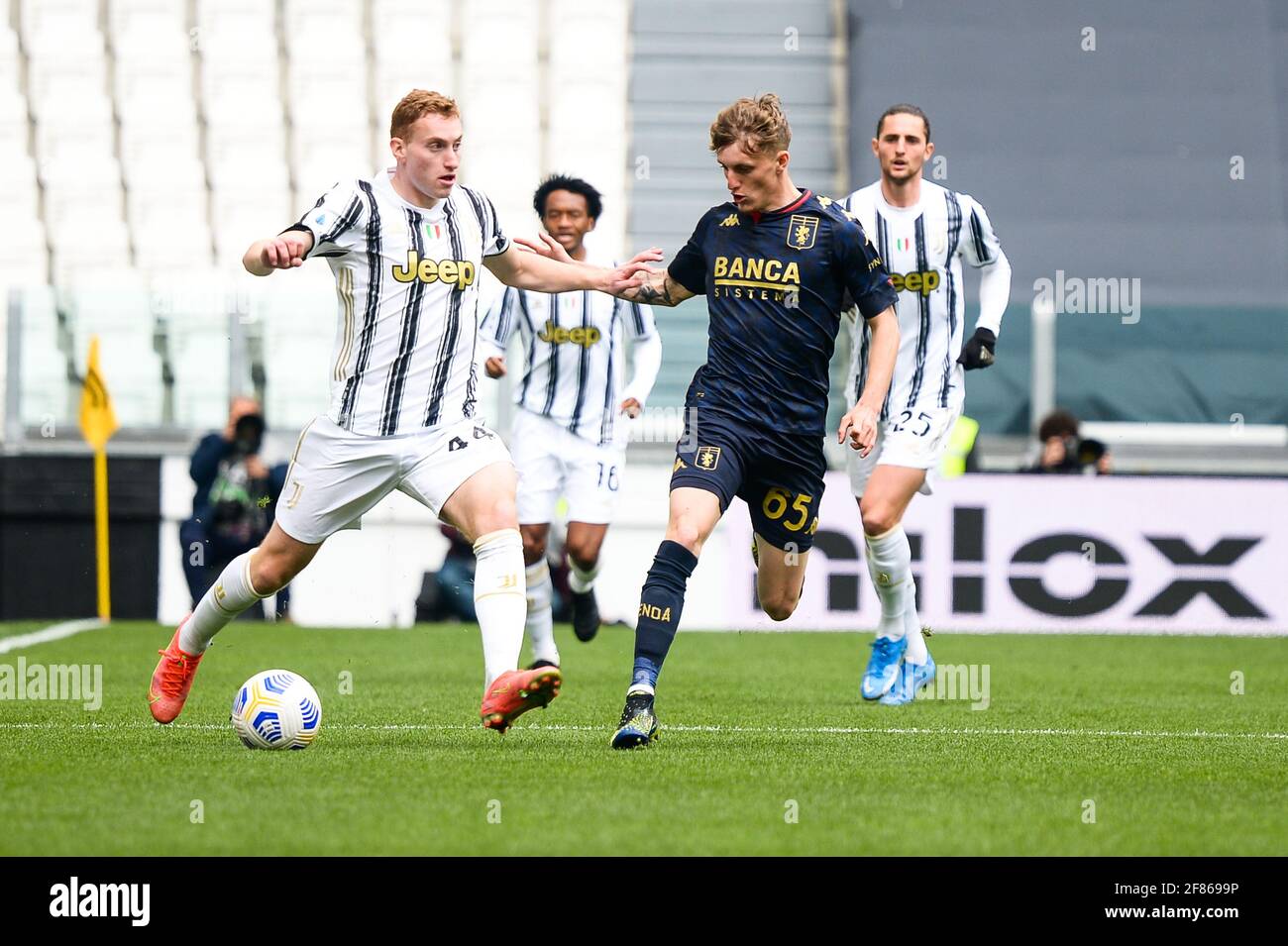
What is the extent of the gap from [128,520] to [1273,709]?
9425mm

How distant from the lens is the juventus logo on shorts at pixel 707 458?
6684 millimetres

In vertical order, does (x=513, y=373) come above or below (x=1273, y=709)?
above

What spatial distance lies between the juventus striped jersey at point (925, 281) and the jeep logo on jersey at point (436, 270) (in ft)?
7.81

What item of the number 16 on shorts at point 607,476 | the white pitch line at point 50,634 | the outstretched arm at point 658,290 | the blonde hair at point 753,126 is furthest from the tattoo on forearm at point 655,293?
the white pitch line at point 50,634

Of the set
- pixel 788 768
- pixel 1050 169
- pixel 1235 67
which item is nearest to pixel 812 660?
pixel 788 768

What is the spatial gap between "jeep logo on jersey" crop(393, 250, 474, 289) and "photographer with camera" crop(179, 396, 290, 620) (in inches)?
317

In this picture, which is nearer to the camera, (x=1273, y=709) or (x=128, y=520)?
(x=1273, y=709)

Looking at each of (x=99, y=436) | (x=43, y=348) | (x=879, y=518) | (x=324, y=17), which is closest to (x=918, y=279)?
(x=879, y=518)

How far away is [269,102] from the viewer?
21172 mm

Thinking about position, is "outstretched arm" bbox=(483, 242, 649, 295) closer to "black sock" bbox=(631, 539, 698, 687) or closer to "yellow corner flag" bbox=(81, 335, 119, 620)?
"black sock" bbox=(631, 539, 698, 687)

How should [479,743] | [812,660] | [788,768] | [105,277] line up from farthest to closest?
[105,277] → [812,660] → [479,743] → [788,768]

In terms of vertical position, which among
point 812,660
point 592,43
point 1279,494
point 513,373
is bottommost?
point 812,660

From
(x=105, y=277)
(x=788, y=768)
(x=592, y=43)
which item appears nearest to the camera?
(x=788, y=768)

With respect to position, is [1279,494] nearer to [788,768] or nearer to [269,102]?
[788,768]
